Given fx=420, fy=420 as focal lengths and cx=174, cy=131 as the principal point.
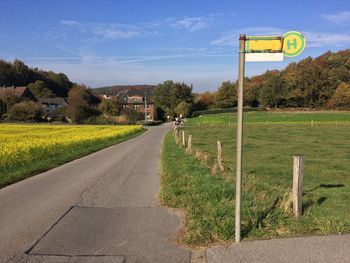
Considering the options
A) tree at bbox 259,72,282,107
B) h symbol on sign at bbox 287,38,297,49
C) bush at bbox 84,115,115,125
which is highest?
tree at bbox 259,72,282,107

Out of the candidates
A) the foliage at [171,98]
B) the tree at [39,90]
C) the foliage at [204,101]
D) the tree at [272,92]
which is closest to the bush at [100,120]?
the foliage at [171,98]

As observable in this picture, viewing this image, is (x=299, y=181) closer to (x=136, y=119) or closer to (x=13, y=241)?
(x=13, y=241)

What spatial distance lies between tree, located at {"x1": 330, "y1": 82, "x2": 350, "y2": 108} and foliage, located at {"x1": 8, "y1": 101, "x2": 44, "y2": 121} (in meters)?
72.9

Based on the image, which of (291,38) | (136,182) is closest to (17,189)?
(136,182)

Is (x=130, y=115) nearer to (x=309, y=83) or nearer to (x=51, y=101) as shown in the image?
(x=51, y=101)

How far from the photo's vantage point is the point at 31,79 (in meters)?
155

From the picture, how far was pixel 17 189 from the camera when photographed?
10.7m

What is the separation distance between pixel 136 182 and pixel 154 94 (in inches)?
5346

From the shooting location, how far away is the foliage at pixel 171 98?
134500 millimetres

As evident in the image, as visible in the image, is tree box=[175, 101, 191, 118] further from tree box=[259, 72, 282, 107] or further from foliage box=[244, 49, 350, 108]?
tree box=[259, 72, 282, 107]

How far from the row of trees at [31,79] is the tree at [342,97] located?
94.2 meters

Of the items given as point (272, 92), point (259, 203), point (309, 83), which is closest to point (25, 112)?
point (272, 92)

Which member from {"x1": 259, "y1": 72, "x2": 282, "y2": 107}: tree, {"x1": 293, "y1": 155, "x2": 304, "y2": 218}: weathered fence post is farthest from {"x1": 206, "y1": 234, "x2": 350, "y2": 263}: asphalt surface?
{"x1": 259, "y1": 72, "x2": 282, "y2": 107}: tree

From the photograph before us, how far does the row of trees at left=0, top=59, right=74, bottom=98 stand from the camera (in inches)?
5635
